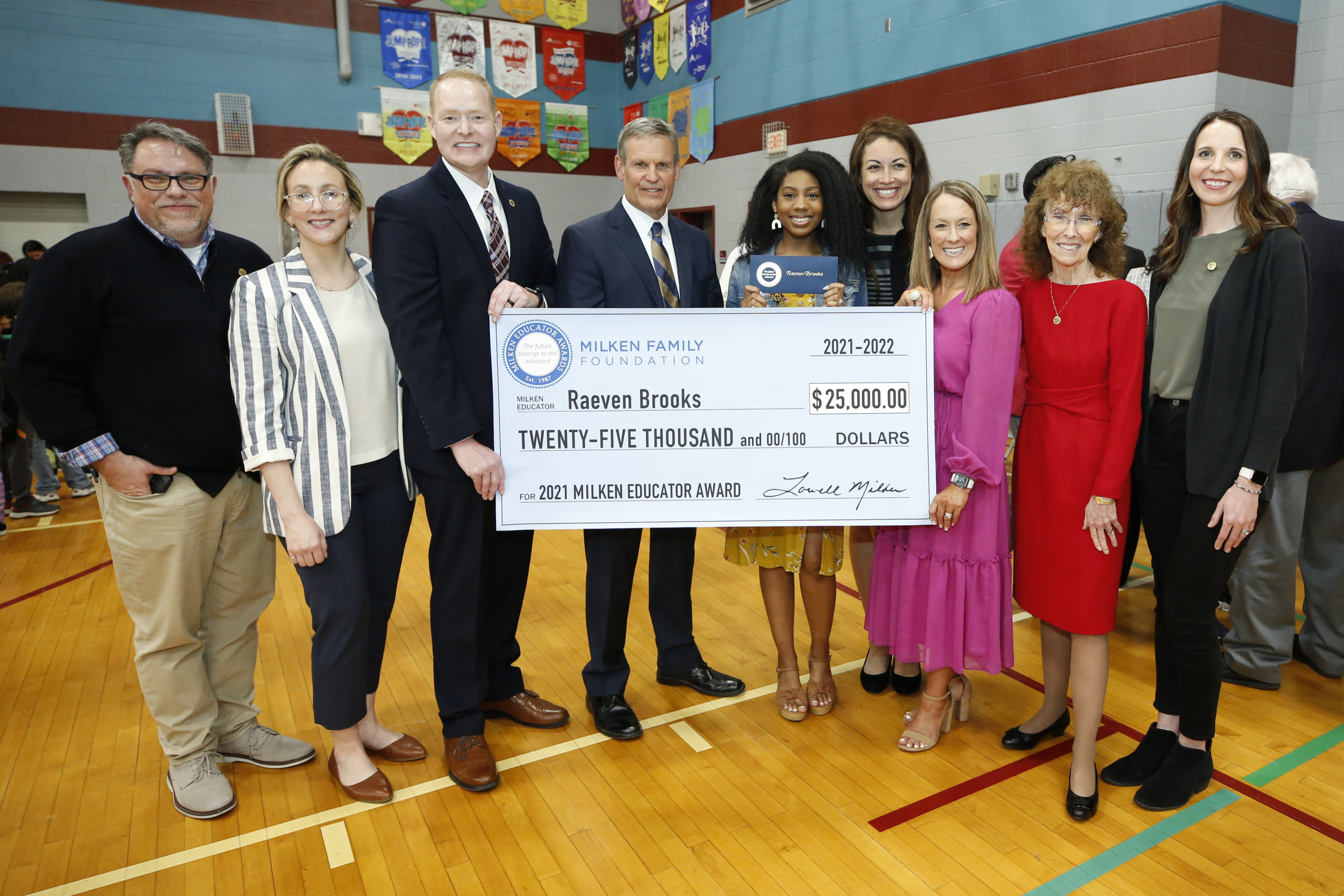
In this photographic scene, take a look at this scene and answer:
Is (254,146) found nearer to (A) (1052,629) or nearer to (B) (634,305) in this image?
(B) (634,305)

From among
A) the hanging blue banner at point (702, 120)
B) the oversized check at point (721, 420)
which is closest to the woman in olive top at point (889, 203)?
the oversized check at point (721, 420)

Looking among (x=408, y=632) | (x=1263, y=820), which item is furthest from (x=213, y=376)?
(x=1263, y=820)

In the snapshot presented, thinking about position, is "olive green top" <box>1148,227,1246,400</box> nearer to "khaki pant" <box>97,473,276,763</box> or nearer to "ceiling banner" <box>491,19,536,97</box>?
"khaki pant" <box>97,473,276,763</box>

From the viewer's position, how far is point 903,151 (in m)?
2.81

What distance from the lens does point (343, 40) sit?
9461 millimetres

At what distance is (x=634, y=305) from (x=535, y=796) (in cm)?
157

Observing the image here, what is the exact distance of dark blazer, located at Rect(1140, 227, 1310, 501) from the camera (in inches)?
78.4

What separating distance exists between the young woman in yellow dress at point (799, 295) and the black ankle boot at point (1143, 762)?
906 millimetres

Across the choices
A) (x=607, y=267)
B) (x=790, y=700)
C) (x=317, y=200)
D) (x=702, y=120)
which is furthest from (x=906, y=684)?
(x=702, y=120)

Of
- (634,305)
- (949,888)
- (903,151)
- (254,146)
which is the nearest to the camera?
(949,888)

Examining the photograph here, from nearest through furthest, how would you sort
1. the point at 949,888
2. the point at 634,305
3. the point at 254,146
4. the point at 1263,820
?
the point at 949,888, the point at 1263,820, the point at 634,305, the point at 254,146

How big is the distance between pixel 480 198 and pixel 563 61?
9.46 m

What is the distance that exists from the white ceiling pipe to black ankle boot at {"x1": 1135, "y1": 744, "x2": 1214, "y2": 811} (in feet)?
34.5

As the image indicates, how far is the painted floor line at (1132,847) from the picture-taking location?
200 cm
